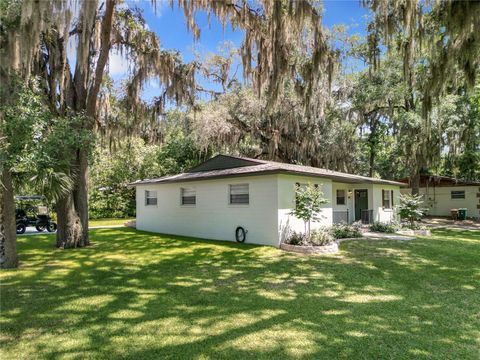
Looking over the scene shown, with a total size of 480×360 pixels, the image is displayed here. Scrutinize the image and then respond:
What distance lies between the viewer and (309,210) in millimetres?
10266

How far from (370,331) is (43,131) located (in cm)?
770

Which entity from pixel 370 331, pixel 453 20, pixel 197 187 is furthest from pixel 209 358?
pixel 197 187

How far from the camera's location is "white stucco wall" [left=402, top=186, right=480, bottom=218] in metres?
24.5

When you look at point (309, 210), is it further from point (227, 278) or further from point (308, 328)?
point (308, 328)

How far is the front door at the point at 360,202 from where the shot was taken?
56.5 ft

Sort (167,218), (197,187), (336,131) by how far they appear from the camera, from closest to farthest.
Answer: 1. (197,187)
2. (167,218)
3. (336,131)

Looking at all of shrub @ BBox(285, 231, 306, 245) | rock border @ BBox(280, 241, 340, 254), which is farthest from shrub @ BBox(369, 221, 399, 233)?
shrub @ BBox(285, 231, 306, 245)

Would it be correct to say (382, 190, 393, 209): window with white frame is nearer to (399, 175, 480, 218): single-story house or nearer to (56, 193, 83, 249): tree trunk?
(399, 175, 480, 218): single-story house

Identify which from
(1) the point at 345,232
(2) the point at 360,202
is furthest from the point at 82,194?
(2) the point at 360,202

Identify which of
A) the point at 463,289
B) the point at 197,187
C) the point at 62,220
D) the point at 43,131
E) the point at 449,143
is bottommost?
the point at 463,289

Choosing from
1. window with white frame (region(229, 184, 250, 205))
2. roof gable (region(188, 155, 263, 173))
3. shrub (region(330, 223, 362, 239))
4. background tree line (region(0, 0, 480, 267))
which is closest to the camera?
background tree line (region(0, 0, 480, 267))

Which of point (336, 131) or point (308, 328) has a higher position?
point (336, 131)

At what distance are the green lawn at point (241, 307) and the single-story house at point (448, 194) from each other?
61.4 feet

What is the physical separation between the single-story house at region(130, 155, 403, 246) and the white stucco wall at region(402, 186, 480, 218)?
10.4 meters
